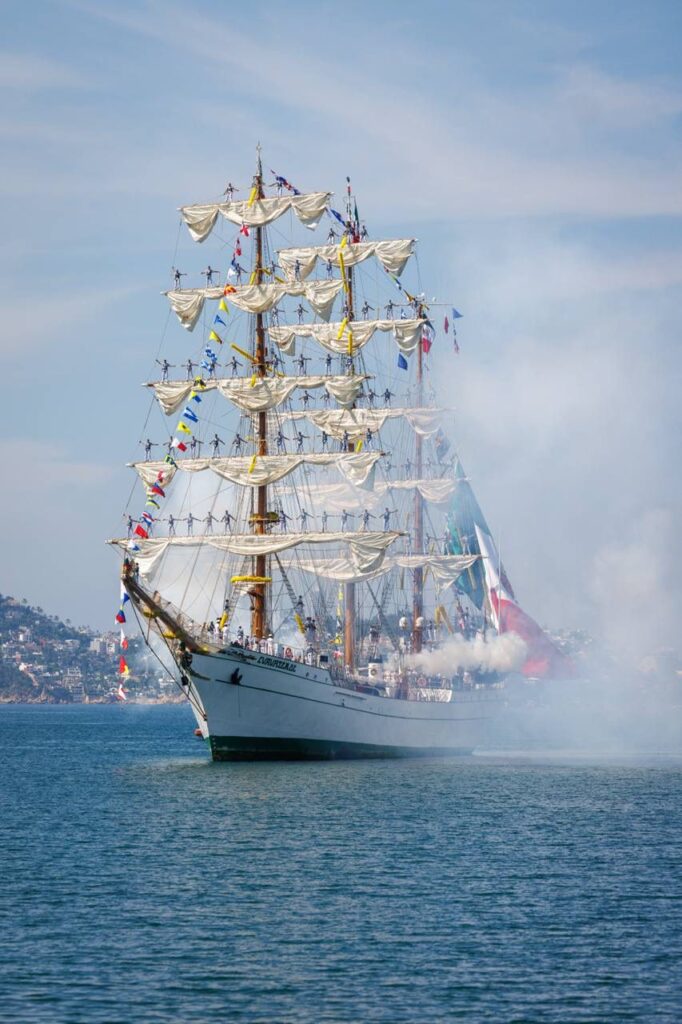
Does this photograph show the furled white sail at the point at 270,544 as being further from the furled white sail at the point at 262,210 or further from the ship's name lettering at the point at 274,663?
the furled white sail at the point at 262,210

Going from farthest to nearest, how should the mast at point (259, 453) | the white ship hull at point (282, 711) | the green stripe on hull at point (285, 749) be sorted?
1. the mast at point (259, 453)
2. the green stripe on hull at point (285, 749)
3. the white ship hull at point (282, 711)

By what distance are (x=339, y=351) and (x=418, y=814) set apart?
1806 inches

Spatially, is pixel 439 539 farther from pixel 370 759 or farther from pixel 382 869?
pixel 382 869

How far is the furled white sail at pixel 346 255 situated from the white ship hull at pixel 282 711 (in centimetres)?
2960

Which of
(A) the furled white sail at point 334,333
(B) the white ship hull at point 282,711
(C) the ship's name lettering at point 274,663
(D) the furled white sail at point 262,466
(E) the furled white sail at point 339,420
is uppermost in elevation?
(A) the furled white sail at point 334,333

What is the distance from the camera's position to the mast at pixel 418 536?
10669 centimetres

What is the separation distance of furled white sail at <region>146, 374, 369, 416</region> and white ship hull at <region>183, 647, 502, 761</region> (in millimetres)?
17543

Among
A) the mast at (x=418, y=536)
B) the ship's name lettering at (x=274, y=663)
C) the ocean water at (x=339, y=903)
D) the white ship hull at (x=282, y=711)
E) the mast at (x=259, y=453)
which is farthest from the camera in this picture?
the mast at (x=418, y=536)

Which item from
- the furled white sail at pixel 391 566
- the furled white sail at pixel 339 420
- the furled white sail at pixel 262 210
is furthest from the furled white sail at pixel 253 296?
the furled white sail at pixel 391 566

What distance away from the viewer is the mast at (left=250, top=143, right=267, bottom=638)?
293ft

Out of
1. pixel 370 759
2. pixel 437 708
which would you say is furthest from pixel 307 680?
pixel 437 708

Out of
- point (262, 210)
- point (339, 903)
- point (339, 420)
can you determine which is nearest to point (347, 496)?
point (339, 420)

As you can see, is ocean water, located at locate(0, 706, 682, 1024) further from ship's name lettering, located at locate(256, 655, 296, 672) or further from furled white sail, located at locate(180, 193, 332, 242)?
furled white sail, located at locate(180, 193, 332, 242)

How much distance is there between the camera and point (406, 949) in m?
35.7
